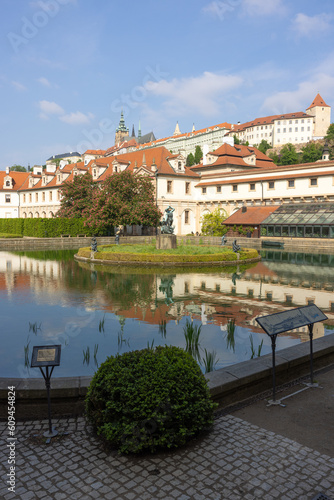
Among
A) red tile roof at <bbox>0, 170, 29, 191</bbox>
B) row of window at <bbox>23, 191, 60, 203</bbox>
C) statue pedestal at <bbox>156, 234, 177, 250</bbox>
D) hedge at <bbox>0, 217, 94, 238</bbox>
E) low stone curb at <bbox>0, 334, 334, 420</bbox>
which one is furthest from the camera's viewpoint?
red tile roof at <bbox>0, 170, 29, 191</bbox>

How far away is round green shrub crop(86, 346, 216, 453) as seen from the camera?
4492mm

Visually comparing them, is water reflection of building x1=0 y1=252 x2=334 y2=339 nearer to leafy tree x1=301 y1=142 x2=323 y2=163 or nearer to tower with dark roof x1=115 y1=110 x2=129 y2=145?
leafy tree x1=301 y1=142 x2=323 y2=163

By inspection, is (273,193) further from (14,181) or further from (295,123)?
(295,123)

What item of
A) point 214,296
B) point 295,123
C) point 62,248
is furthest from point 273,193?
point 295,123

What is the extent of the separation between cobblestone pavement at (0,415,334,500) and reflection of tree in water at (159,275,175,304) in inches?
383

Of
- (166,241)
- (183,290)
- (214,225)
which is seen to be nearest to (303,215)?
(214,225)

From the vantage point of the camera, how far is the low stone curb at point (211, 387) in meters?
5.57

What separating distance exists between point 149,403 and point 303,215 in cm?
4615

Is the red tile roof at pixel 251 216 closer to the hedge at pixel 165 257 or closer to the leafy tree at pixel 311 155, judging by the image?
the hedge at pixel 165 257

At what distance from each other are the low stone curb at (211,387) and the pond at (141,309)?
86cm

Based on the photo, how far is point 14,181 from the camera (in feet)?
275

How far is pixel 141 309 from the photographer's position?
43.5ft

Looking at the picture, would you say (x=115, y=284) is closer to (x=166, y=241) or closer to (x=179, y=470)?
(x=166, y=241)

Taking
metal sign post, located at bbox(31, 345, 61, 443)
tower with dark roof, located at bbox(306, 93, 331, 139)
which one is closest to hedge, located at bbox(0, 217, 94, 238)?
metal sign post, located at bbox(31, 345, 61, 443)
